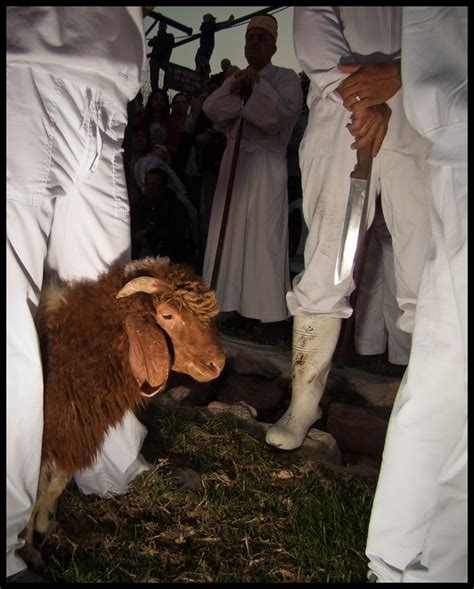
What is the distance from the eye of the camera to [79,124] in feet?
7.25

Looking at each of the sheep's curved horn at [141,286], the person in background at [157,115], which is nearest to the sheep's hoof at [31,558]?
the sheep's curved horn at [141,286]

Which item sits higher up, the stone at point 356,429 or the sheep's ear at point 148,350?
the sheep's ear at point 148,350

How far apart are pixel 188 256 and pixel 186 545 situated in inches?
192

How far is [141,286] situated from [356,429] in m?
2.24

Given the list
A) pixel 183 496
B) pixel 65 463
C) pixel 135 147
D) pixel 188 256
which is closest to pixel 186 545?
pixel 183 496

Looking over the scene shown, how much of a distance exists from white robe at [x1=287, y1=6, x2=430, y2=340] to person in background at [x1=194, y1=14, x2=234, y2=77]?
5.01 meters

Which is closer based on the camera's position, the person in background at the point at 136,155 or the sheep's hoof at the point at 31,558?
the sheep's hoof at the point at 31,558

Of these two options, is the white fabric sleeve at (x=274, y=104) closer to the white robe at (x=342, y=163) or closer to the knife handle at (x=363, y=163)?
the white robe at (x=342, y=163)

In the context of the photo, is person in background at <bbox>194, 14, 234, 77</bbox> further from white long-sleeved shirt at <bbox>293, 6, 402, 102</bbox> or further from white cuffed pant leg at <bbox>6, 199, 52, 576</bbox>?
white cuffed pant leg at <bbox>6, 199, 52, 576</bbox>

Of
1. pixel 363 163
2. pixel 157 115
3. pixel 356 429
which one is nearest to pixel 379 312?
pixel 356 429

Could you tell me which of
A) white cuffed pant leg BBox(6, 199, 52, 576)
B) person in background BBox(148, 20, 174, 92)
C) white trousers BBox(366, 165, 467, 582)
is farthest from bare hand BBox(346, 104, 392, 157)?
person in background BBox(148, 20, 174, 92)

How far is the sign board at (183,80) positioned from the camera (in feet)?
26.2

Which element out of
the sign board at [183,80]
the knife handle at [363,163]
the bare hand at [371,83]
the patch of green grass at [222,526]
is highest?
the sign board at [183,80]

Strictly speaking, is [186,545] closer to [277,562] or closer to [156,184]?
[277,562]
